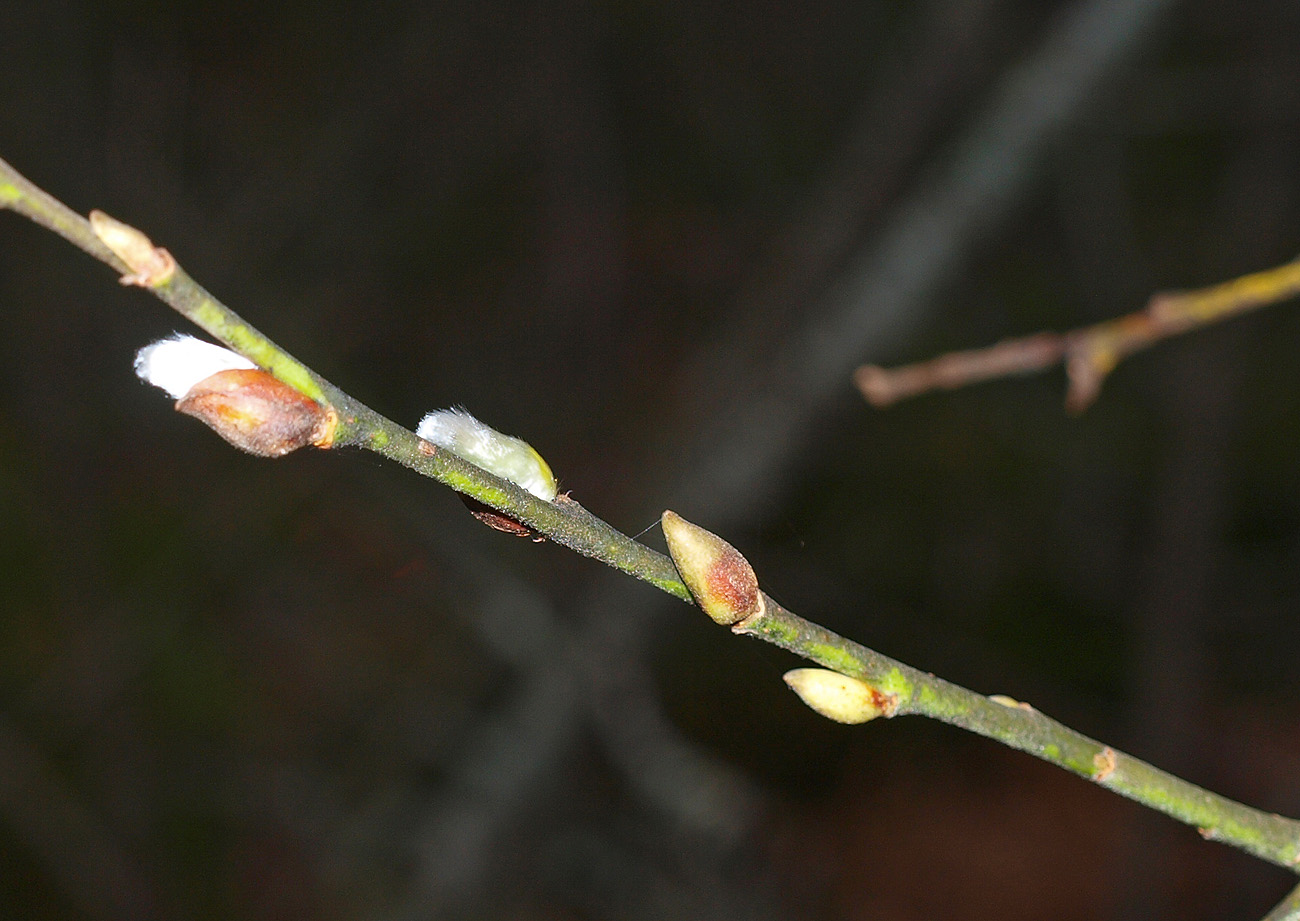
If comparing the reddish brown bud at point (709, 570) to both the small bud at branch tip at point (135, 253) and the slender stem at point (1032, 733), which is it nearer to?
the slender stem at point (1032, 733)

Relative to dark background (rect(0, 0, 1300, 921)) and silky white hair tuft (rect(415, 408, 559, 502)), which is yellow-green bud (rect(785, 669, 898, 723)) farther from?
dark background (rect(0, 0, 1300, 921))

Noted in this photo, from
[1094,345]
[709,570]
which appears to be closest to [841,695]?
[709,570]

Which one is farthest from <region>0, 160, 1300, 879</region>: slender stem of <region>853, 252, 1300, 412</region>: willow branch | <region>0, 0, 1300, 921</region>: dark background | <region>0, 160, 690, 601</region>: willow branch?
<region>0, 0, 1300, 921</region>: dark background

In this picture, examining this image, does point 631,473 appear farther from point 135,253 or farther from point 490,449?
point 135,253

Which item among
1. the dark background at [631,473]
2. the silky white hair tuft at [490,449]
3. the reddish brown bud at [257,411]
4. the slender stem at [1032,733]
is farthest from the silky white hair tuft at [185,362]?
the dark background at [631,473]

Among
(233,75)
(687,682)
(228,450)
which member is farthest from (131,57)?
(687,682)
